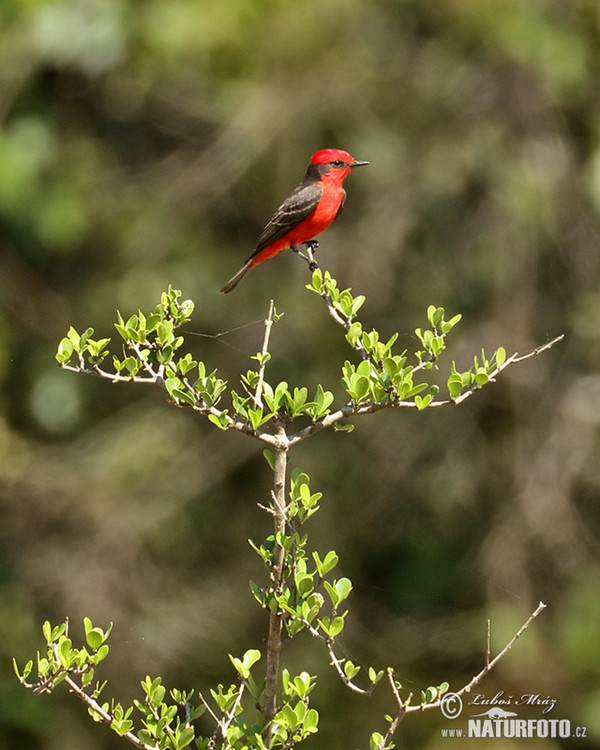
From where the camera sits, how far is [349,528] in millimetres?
6754

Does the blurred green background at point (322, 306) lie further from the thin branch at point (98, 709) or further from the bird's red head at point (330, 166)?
the thin branch at point (98, 709)

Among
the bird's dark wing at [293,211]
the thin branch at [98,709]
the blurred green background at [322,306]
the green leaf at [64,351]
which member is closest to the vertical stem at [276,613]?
the thin branch at [98,709]

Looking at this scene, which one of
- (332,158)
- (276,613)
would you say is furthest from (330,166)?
(276,613)

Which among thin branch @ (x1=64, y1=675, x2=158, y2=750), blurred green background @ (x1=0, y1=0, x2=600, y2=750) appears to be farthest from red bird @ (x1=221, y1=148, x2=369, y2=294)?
blurred green background @ (x1=0, y1=0, x2=600, y2=750)

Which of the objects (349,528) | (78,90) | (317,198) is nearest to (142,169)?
(78,90)

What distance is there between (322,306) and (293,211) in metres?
4.04

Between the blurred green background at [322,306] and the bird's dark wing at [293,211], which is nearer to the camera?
the bird's dark wing at [293,211]

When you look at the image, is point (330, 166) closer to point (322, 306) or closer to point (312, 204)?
point (312, 204)

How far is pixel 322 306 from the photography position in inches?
257

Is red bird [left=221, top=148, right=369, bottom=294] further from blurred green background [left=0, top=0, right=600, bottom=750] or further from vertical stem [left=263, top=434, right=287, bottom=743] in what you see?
blurred green background [left=0, top=0, right=600, bottom=750]

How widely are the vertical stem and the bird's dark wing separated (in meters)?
0.63

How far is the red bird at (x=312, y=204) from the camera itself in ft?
7.93

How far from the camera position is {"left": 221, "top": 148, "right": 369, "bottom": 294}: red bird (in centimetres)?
242

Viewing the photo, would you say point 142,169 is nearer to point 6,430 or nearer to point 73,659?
point 6,430
